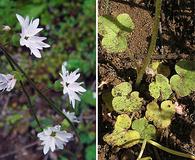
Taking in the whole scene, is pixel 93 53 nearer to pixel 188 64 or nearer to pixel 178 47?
pixel 178 47

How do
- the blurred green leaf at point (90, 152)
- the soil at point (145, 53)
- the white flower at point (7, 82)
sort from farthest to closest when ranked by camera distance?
the blurred green leaf at point (90, 152) → the soil at point (145, 53) → the white flower at point (7, 82)

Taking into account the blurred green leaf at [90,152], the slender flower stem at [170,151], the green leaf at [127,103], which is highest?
the green leaf at [127,103]

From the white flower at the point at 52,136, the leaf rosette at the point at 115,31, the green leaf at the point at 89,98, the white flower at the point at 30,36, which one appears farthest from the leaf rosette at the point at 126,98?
the green leaf at the point at 89,98

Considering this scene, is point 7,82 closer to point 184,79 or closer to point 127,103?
point 127,103

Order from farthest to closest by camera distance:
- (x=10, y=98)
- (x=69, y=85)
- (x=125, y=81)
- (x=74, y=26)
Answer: (x=74, y=26)
(x=10, y=98)
(x=125, y=81)
(x=69, y=85)

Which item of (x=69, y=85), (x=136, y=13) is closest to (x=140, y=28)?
(x=136, y=13)

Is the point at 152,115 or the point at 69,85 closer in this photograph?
the point at 69,85

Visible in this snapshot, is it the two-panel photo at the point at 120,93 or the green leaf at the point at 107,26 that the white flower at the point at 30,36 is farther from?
the green leaf at the point at 107,26
